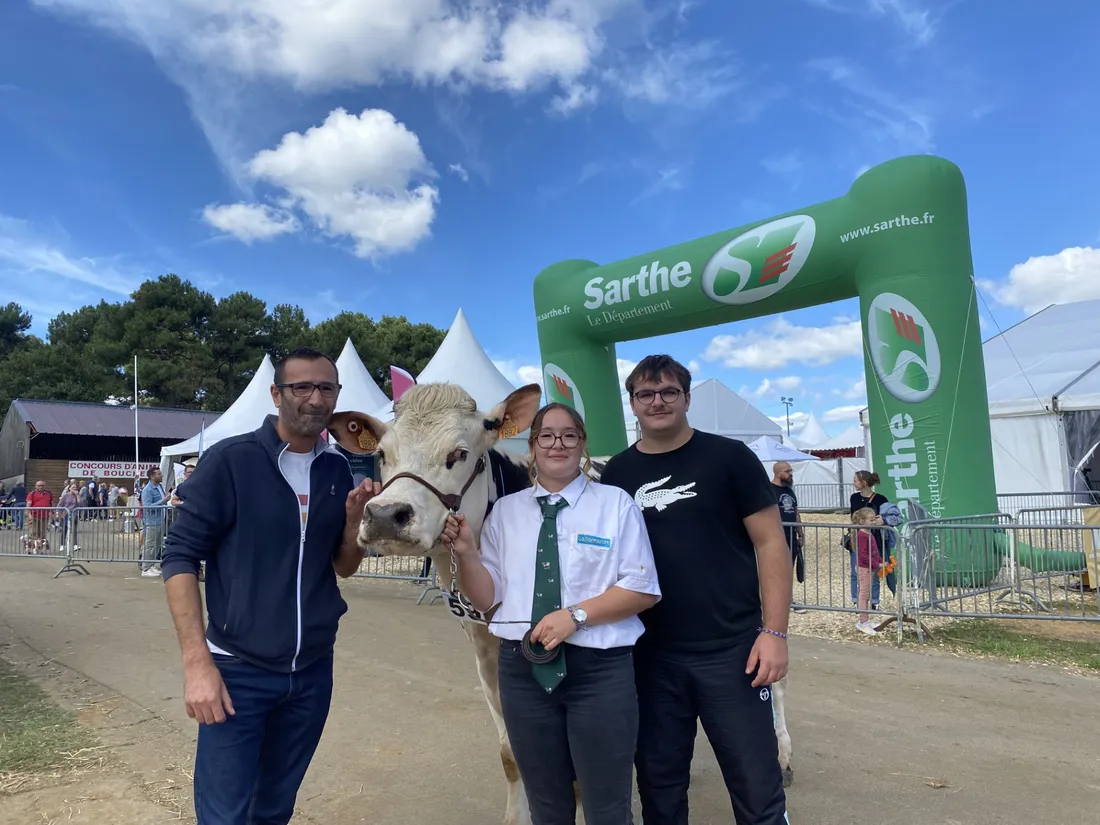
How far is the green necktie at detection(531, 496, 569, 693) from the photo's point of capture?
1.98 m

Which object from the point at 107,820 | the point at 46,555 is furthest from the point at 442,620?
the point at 46,555

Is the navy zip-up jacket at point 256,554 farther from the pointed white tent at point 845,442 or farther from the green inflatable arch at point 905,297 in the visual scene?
the pointed white tent at point 845,442

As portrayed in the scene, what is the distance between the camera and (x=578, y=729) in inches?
78.0

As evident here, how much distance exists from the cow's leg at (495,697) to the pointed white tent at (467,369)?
1027 cm

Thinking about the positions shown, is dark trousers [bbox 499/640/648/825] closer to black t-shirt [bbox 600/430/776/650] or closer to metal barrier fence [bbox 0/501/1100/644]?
black t-shirt [bbox 600/430/776/650]

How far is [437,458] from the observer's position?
2328 mm

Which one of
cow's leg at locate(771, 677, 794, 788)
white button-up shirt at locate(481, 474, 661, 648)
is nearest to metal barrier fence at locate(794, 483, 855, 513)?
cow's leg at locate(771, 677, 794, 788)

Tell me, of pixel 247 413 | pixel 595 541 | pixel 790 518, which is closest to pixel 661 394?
pixel 595 541

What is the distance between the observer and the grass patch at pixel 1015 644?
20.6ft

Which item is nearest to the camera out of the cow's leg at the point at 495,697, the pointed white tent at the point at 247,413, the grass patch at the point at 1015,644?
the cow's leg at the point at 495,697

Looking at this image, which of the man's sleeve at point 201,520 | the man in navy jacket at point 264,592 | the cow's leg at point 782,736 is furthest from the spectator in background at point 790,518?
the man's sleeve at point 201,520

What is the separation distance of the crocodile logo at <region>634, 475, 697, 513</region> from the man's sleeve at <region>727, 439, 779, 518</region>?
0.15 meters

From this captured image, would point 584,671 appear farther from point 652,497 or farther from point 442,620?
point 442,620

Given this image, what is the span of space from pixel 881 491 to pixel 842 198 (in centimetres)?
404
